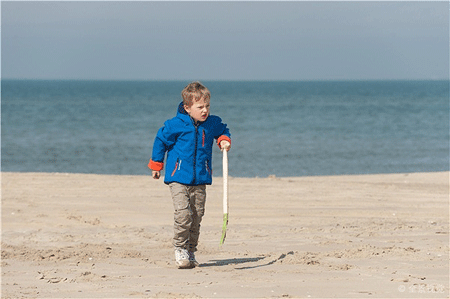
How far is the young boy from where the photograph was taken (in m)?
5.24

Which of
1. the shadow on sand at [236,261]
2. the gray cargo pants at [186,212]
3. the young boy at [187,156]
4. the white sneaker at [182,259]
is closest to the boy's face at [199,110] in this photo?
the young boy at [187,156]

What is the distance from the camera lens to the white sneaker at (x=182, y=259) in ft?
17.1

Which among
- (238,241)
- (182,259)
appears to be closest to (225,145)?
(182,259)

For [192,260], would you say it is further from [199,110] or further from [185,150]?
[199,110]

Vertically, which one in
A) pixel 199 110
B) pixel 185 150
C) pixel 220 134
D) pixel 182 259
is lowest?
pixel 182 259

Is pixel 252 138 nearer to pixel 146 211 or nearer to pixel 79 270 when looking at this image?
pixel 146 211

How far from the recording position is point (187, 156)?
5.24 metres

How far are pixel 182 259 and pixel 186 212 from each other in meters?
0.41

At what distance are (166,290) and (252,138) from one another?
22399 millimetres

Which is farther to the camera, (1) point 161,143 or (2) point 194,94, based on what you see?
(1) point 161,143

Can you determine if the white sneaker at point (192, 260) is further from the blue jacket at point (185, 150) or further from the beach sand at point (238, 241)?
the blue jacket at point (185, 150)

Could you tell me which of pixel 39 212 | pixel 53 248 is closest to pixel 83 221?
pixel 39 212

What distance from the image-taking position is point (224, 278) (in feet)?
15.9

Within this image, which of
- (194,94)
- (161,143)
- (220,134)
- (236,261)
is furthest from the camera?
(236,261)
